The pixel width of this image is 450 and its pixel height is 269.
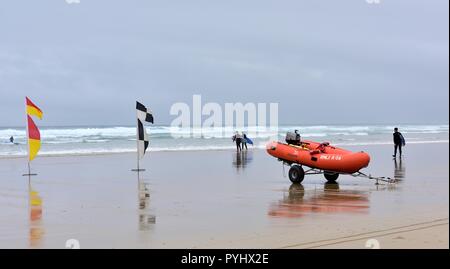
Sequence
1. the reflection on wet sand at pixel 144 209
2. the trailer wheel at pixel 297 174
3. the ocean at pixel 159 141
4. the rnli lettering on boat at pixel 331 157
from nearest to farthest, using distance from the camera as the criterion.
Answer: the reflection on wet sand at pixel 144 209 → the rnli lettering on boat at pixel 331 157 → the trailer wheel at pixel 297 174 → the ocean at pixel 159 141

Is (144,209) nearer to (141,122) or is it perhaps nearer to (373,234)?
(373,234)

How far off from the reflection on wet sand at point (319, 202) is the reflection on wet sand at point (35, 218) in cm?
392

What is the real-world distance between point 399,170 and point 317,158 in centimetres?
574

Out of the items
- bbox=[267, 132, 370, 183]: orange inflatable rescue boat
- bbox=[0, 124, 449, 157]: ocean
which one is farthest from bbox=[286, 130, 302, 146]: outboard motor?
bbox=[0, 124, 449, 157]: ocean

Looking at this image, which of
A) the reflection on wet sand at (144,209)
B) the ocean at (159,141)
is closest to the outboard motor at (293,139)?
the reflection on wet sand at (144,209)

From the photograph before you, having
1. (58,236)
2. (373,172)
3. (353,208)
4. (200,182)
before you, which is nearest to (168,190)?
(200,182)

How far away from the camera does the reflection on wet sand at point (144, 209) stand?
406 inches

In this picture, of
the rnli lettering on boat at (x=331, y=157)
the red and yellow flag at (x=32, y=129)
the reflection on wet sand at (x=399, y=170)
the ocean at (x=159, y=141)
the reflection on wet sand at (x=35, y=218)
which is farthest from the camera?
the ocean at (x=159, y=141)

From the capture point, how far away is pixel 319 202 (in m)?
13.1

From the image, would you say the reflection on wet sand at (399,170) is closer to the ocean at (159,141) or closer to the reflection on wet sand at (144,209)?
the reflection on wet sand at (144,209)

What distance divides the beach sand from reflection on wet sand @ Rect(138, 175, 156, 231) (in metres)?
0.02

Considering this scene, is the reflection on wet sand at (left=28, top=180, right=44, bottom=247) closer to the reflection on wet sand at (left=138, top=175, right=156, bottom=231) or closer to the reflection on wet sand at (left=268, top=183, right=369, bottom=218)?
the reflection on wet sand at (left=138, top=175, right=156, bottom=231)
